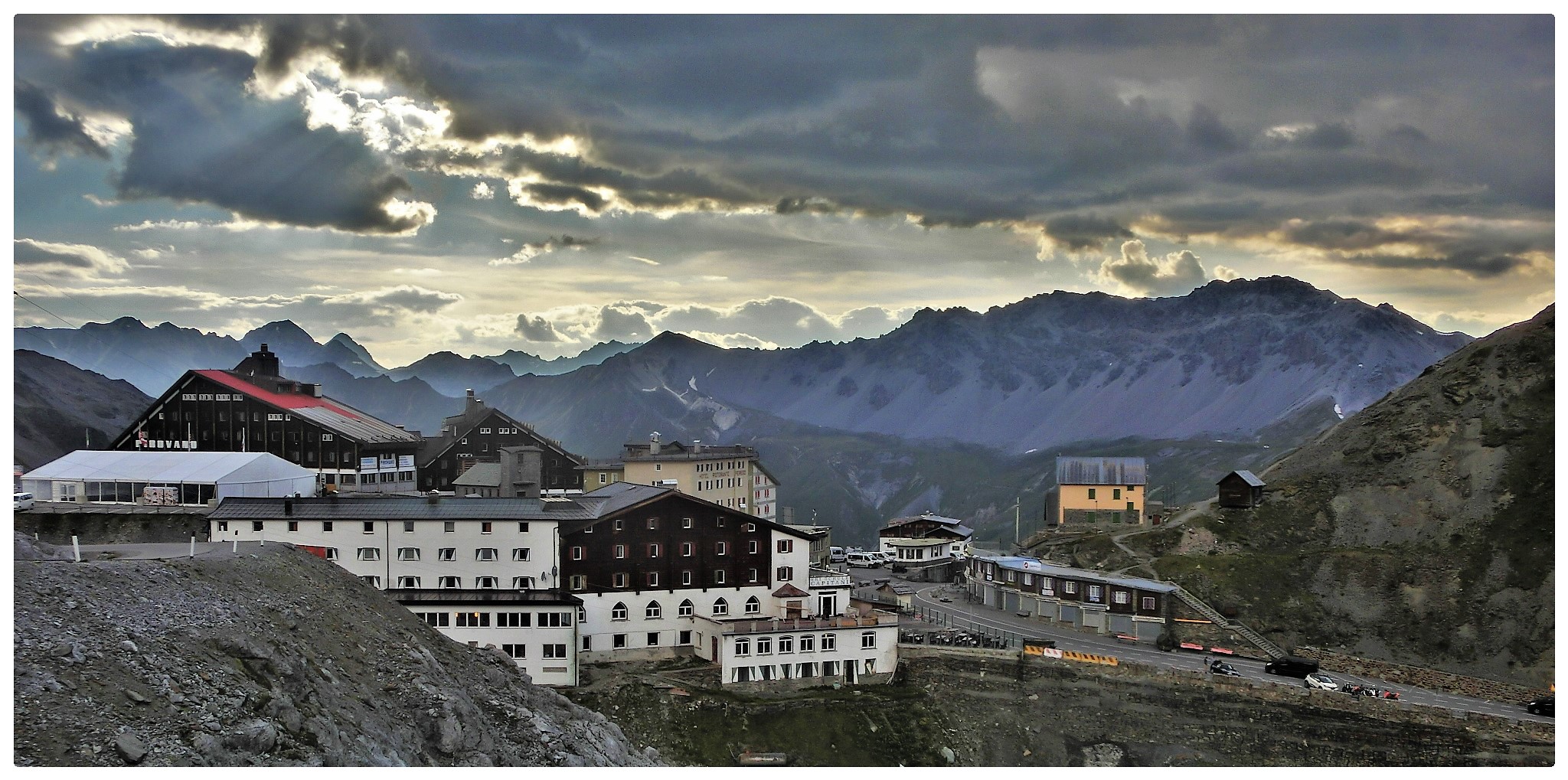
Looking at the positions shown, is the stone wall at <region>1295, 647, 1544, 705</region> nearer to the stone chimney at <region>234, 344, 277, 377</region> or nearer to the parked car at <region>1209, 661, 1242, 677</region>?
the parked car at <region>1209, 661, 1242, 677</region>

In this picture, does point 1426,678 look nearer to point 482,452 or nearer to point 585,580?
point 585,580

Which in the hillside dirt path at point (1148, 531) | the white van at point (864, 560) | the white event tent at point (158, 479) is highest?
the white event tent at point (158, 479)

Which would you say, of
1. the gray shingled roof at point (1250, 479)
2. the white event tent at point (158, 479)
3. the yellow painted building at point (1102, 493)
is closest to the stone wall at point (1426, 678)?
the gray shingled roof at point (1250, 479)

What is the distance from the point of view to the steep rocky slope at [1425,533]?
59.6 meters

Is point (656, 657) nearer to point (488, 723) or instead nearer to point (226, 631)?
point (488, 723)

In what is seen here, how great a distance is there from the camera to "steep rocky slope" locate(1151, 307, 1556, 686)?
196 ft

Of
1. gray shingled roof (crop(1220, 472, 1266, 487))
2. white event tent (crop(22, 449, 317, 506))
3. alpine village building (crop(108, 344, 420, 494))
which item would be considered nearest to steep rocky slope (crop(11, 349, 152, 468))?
alpine village building (crop(108, 344, 420, 494))

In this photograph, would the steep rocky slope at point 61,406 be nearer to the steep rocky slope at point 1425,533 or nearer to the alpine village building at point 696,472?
the alpine village building at point 696,472

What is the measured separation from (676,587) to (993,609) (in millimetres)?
21292

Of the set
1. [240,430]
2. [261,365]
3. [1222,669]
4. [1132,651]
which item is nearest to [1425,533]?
[1222,669]

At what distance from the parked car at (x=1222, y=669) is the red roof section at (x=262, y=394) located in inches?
2268

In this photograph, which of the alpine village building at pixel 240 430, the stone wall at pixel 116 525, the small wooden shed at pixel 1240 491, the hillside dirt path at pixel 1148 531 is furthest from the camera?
the alpine village building at pixel 240 430

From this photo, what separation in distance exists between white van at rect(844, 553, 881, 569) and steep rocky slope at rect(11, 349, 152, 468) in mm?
57765
